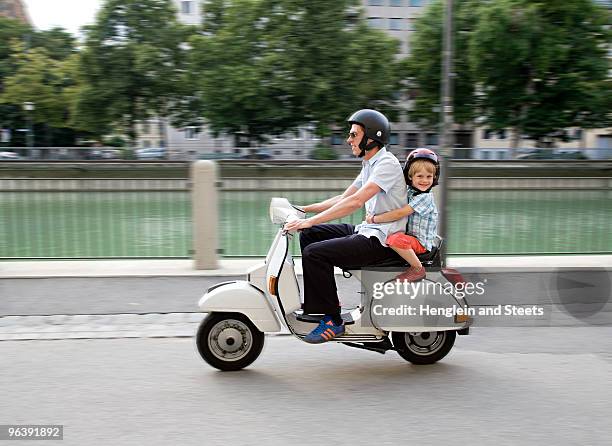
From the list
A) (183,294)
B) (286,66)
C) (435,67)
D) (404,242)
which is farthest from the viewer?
(435,67)

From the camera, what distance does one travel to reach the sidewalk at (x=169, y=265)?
759 centimetres

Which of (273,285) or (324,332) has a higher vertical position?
(273,285)

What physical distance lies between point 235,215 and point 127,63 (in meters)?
37.2

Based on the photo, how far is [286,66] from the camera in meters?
39.2

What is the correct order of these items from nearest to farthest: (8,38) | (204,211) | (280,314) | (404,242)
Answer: (404,242)
(280,314)
(204,211)
(8,38)

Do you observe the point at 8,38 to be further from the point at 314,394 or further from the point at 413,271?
the point at 314,394

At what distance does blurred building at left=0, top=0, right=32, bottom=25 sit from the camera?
3044 inches

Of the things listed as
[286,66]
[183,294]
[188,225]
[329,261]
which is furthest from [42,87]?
[329,261]

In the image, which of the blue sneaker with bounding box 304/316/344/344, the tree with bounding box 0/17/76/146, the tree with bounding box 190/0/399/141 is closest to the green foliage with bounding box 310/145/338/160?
the blue sneaker with bounding box 304/316/344/344

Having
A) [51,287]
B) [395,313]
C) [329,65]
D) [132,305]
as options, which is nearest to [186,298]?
[132,305]

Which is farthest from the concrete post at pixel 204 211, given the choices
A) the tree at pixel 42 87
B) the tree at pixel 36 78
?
the tree at pixel 36 78

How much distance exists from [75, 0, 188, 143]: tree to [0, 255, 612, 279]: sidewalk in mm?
35940

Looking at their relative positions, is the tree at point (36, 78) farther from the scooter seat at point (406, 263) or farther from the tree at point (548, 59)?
the scooter seat at point (406, 263)

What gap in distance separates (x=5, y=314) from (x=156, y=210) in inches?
113
